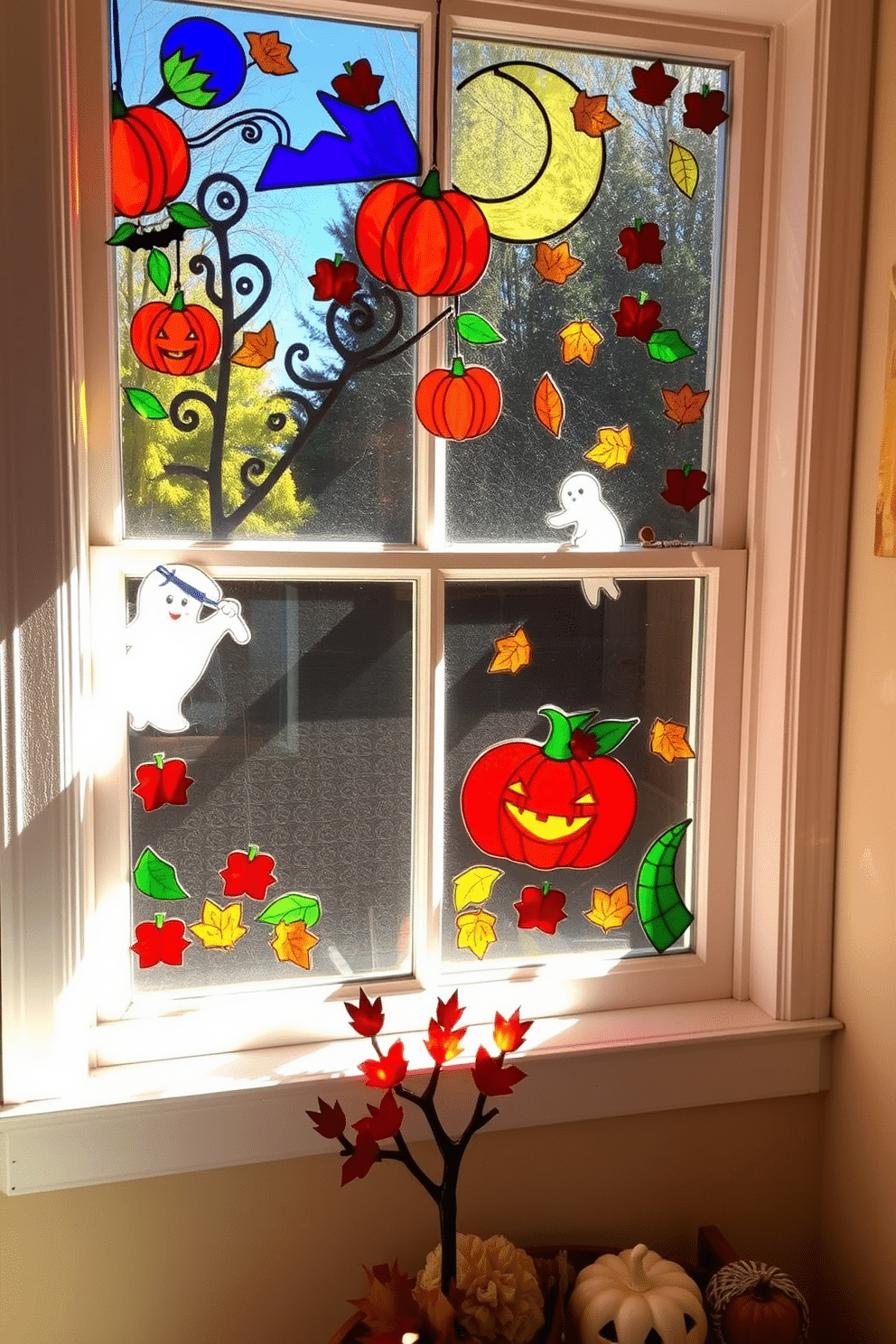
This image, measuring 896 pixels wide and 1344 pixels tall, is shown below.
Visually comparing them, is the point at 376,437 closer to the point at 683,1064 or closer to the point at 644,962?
the point at 644,962

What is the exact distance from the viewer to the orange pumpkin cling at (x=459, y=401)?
1.60 meters

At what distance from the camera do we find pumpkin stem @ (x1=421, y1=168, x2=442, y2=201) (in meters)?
1.56

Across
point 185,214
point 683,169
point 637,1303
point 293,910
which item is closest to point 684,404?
point 683,169

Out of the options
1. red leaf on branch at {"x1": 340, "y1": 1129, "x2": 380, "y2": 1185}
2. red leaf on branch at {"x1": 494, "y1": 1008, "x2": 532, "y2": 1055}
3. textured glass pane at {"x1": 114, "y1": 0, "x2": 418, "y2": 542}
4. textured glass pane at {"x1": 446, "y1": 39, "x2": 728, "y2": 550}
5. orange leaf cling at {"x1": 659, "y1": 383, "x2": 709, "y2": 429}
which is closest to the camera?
red leaf on branch at {"x1": 340, "y1": 1129, "x2": 380, "y2": 1185}

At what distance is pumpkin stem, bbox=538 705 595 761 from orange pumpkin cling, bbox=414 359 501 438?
428 millimetres

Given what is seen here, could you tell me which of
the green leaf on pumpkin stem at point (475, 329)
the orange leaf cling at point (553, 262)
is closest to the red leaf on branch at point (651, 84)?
the orange leaf cling at point (553, 262)

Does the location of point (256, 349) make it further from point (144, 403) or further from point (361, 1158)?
point (361, 1158)

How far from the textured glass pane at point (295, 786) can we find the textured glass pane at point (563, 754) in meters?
0.09

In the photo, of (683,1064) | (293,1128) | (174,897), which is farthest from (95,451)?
(683,1064)

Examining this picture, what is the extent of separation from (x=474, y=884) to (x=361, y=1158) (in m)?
0.50

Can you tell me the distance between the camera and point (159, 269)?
149cm

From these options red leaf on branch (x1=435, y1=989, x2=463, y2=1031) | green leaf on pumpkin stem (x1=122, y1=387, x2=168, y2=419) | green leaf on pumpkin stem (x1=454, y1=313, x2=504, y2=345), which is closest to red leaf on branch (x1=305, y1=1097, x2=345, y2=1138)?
red leaf on branch (x1=435, y1=989, x2=463, y2=1031)

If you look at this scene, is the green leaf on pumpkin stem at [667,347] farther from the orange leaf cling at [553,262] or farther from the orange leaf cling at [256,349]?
the orange leaf cling at [256,349]

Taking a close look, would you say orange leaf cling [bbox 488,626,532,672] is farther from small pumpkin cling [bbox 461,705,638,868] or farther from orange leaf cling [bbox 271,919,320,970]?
orange leaf cling [bbox 271,919,320,970]
